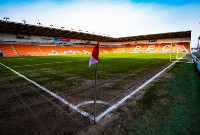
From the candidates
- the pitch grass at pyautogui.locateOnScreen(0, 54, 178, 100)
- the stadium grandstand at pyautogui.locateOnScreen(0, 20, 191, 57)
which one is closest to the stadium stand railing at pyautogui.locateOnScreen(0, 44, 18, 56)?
the stadium grandstand at pyautogui.locateOnScreen(0, 20, 191, 57)

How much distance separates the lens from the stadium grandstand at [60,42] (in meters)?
37.2

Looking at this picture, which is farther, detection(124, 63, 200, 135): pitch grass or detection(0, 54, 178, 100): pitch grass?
detection(0, 54, 178, 100): pitch grass

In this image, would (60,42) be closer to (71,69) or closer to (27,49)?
(27,49)

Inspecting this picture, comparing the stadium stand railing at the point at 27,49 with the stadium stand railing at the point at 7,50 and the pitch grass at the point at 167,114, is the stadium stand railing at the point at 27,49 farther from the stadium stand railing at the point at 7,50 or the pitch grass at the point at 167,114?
the pitch grass at the point at 167,114

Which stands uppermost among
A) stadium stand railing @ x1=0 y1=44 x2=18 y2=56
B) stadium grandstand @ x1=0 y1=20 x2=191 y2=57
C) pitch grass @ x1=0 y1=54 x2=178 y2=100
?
stadium grandstand @ x1=0 y1=20 x2=191 y2=57

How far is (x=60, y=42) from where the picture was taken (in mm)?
50906

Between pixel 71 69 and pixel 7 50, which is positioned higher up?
pixel 7 50

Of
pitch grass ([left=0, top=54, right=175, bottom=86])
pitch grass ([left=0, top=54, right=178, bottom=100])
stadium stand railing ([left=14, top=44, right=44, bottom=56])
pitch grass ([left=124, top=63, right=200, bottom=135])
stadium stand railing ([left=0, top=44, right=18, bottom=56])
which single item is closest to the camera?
pitch grass ([left=124, top=63, right=200, bottom=135])

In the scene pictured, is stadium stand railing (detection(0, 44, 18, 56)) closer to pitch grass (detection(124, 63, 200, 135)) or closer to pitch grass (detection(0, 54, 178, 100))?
pitch grass (detection(0, 54, 178, 100))

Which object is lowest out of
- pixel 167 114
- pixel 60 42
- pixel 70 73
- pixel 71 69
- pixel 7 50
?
pixel 167 114

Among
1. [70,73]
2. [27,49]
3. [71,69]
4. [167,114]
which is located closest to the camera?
[167,114]

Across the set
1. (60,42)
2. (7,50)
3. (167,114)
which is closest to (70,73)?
(167,114)

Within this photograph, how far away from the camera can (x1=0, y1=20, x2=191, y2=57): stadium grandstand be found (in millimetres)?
37166

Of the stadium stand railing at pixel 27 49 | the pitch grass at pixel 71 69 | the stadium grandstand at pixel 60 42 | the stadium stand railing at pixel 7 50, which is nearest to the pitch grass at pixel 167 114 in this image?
the pitch grass at pixel 71 69
